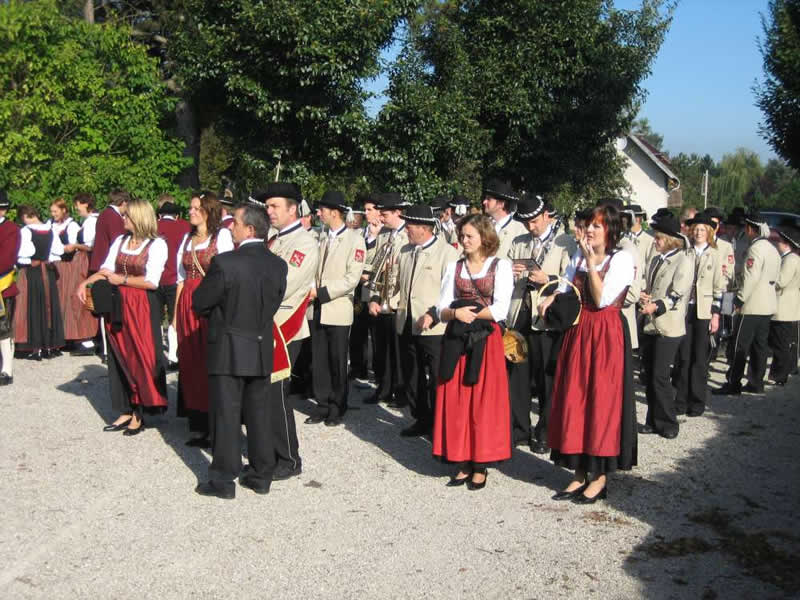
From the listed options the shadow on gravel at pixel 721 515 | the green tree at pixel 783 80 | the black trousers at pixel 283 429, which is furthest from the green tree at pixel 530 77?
the black trousers at pixel 283 429

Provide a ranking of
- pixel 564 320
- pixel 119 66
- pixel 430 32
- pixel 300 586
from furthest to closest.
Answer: pixel 430 32 < pixel 119 66 < pixel 564 320 < pixel 300 586

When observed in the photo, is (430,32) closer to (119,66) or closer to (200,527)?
(119,66)

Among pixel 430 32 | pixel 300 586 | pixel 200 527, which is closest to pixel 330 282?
pixel 200 527

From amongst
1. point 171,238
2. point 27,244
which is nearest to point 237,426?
point 171,238

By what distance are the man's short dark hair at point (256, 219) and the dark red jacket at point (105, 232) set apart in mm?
4719

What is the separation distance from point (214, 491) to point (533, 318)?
10.0 feet

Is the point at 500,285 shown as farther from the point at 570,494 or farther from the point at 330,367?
the point at 330,367

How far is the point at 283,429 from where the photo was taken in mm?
6738

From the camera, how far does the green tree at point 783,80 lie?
19.6 meters

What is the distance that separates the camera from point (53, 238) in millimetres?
11922

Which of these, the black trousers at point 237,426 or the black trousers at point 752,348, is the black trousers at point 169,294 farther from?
the black trousers at point 752,348

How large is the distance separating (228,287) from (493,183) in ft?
10.3

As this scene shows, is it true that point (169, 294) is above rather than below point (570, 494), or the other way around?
above

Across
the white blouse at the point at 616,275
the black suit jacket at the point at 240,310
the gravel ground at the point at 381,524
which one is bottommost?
the gravel ground at the point at 381,524
